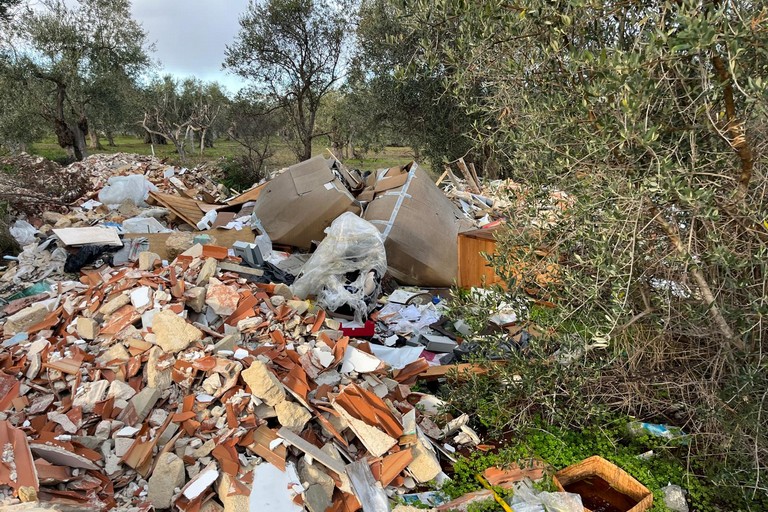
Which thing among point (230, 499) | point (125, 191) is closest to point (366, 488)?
point (230, 499)

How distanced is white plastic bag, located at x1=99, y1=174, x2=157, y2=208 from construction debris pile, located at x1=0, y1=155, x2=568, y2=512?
212 cm

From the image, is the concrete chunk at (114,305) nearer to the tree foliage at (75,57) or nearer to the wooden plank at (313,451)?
the wooden plank at (313,451)

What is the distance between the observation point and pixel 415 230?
21.7 ft

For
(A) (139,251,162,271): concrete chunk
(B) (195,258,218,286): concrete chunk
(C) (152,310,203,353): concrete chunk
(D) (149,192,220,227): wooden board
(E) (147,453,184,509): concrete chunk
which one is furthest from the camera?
(D) (149,192,220,227): wooden board

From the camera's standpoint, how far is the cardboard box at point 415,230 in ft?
21.3

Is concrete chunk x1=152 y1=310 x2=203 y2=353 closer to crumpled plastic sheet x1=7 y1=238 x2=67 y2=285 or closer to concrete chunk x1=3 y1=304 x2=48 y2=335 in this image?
concrete chunk x1=3 y1=304 x2=48 y2=335

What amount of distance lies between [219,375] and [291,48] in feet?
35.5

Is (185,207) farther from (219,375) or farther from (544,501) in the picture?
(544,501)

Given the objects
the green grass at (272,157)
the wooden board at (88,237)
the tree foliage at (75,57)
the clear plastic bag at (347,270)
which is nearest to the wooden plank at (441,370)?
the clear plastic bag at (347,270)

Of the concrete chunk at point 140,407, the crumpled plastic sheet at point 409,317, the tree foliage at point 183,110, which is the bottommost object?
the crumpled plastic sheet at point 409,317

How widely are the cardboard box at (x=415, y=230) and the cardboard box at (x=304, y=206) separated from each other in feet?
1.65

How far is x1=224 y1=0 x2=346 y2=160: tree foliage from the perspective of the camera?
38.8 ft

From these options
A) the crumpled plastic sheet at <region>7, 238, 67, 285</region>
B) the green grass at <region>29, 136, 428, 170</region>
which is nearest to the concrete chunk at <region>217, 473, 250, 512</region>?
the crumpled plastic sheet at <region>7, 238, 67, 285</region>

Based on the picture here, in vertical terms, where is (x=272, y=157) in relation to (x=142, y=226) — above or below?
above
